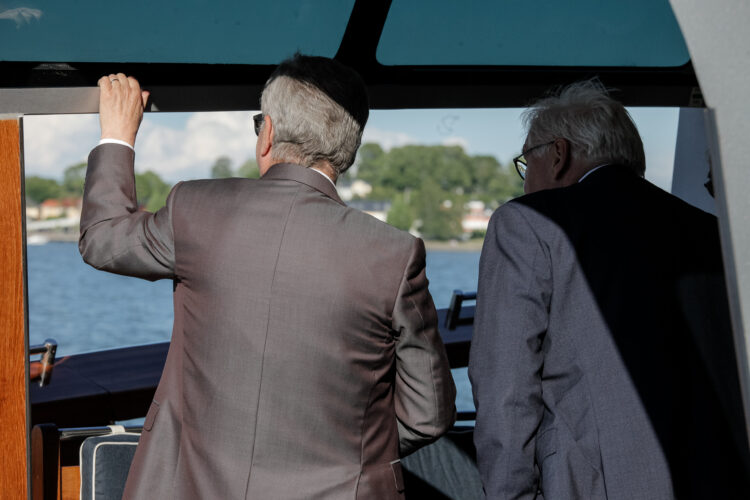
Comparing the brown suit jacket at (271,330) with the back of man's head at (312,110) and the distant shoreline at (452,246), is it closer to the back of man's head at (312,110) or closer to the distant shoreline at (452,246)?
the back of man's head at (312,110)

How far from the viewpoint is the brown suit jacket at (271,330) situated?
1.48m

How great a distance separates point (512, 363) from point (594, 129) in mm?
597

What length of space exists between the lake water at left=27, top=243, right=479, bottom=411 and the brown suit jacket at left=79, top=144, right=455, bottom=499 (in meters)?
17.4

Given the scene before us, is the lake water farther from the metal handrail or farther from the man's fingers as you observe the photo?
the man's fingers

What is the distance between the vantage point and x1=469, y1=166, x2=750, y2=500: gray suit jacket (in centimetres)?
158

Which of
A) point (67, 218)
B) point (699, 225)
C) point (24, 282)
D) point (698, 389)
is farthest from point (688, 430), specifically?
point (67, 218)

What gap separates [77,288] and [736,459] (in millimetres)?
36636

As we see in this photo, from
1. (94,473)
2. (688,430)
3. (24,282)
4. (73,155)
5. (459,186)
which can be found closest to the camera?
(688,430)

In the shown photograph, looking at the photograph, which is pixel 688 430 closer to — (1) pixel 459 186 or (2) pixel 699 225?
Answer: (2) pixel 699 225

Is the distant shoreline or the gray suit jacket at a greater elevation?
the distant shoreline

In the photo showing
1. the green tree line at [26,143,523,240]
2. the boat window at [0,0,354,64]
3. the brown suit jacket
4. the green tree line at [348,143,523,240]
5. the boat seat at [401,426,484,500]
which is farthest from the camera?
the green tree line at [348,143,523,240]

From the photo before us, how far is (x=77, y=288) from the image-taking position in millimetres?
35469

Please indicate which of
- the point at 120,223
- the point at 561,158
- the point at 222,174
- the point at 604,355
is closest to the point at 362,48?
the point at 561,158

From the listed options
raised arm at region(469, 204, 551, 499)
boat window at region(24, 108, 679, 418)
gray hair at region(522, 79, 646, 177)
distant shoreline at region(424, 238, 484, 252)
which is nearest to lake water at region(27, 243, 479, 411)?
boat window at region(24, 108, 679, 418)
